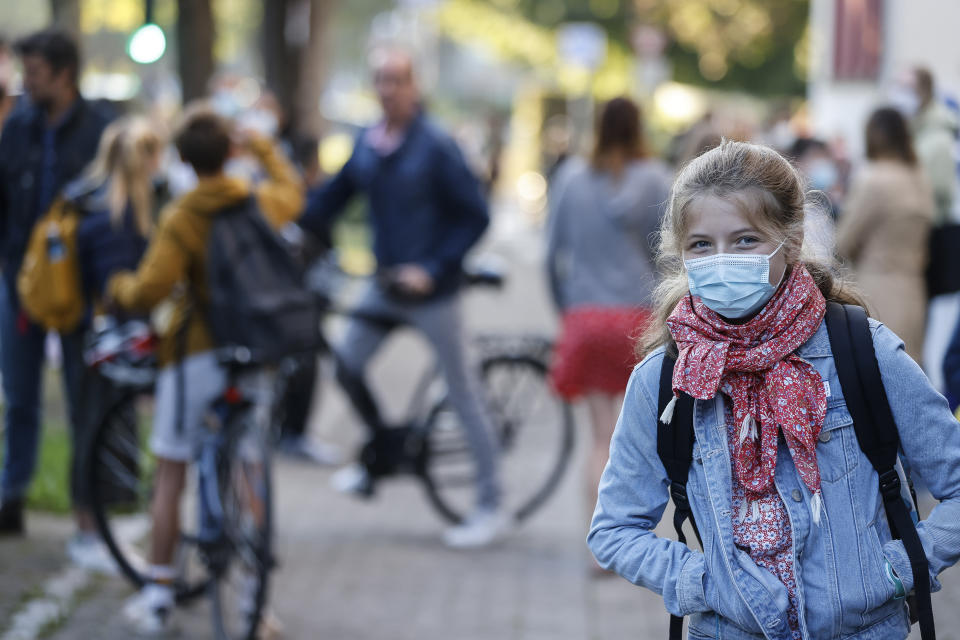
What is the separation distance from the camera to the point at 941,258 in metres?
6.76

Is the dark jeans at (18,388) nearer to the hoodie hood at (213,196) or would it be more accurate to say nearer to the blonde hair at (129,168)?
the blonde hair at (129,168)

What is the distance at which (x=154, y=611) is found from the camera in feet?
16.9

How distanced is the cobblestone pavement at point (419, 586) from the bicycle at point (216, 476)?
0.30 meters

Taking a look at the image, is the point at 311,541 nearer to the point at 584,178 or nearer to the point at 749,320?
the point at 584,178

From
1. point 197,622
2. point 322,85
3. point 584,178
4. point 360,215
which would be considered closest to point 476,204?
→ point 584,178

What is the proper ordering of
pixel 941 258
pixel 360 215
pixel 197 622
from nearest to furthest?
1. pixel 197 622
2. pixel 941 258
3. pixel 360 215

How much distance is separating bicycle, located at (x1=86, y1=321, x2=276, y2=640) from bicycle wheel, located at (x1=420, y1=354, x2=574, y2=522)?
1.31m

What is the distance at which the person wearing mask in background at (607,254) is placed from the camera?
18.8 ft

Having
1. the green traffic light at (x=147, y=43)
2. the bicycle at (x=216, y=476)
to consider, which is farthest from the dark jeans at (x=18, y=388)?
the green traffic light at (x=147, y=43)

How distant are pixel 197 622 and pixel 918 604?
359 centimetres

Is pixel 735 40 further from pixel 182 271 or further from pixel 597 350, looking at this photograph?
pixel 182 271

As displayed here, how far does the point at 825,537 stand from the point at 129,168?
4060 millimetres

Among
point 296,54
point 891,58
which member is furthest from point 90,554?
point 296,54

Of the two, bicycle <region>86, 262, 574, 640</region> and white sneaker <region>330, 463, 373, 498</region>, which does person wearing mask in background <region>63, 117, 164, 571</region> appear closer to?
bicycle <region>86, 262, 574, 640</region>
